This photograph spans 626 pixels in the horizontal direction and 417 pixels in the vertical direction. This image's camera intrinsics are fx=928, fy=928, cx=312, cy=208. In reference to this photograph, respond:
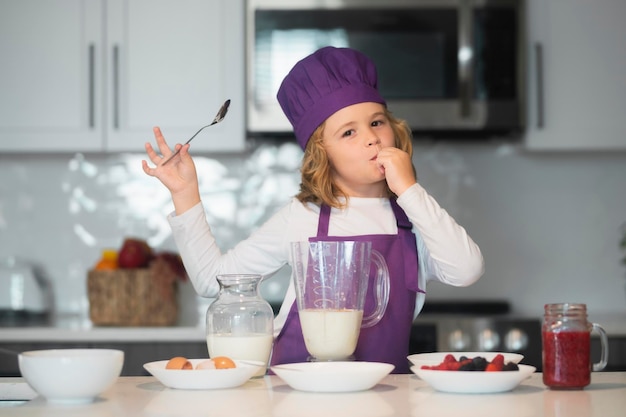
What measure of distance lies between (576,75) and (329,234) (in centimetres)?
151

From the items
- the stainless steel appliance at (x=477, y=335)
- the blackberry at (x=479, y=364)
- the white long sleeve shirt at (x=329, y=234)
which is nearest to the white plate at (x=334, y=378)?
the blackberry at (x=479, y=364)

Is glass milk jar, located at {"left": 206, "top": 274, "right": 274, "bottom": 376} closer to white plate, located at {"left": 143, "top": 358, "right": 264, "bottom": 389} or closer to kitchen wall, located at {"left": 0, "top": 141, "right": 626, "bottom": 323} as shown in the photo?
white plate, located at {"left": 143, "top": 358, "right": 264, "bottom": 389}

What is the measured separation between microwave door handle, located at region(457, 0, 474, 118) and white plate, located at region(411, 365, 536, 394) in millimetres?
1866

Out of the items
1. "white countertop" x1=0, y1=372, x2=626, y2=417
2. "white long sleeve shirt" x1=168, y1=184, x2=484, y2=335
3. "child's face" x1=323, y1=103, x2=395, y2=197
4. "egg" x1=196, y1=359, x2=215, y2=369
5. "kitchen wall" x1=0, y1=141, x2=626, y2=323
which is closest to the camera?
"white countertop" x1=0, y1=372, x2=626, y2=417

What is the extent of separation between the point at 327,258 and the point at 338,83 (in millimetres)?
546

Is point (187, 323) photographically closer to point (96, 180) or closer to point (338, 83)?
point (96, 180)

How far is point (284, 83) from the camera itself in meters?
1.93

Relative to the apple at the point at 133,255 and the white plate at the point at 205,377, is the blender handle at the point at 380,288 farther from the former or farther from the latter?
the apple at the point at 133,255

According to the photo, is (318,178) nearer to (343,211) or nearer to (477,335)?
A: (343,211)

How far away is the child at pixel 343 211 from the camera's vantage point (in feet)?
5.62

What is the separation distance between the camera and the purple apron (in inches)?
69.2

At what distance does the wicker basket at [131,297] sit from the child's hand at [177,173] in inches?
50.2

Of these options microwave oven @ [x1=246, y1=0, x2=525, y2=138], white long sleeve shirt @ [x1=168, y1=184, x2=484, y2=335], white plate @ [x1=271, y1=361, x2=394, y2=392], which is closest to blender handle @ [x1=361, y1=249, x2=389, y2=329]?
white long sleeve shirt @ [x1=168, y1=184, x2=484, y2=335]

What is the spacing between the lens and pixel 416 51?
3.03 metres
